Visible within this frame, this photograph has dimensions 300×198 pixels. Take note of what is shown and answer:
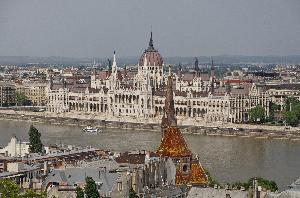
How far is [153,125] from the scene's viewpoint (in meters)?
36.2

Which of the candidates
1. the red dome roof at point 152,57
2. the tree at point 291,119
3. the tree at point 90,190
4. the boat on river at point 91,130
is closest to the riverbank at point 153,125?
the tree at point 291,119

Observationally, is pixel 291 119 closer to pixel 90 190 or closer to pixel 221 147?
pixel 221 147

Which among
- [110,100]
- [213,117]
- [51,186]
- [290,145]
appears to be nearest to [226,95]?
[213,117]

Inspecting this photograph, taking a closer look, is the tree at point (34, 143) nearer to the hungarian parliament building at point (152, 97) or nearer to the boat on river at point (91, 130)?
the boat on river at point (91, 130)

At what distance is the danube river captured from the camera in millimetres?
20406

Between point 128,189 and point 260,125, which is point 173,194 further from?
point 260,125

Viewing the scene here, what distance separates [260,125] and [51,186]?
72.4 ft

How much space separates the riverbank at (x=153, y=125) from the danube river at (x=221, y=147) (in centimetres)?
103

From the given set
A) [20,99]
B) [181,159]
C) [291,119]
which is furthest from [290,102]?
[181,159]

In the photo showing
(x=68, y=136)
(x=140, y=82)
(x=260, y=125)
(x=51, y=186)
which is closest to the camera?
(x=51, y=186)

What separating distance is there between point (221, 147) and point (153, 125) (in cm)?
865

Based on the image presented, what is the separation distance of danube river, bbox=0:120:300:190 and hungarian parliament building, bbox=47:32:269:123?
17.4ft

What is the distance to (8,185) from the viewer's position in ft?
29.8

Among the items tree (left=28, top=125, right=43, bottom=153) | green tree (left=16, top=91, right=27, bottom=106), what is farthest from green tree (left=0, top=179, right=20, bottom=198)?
green tree (left=16, top=91, right=27, bottom=106)
